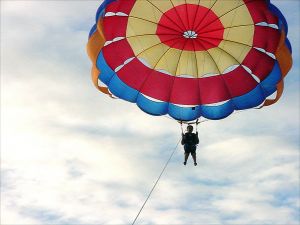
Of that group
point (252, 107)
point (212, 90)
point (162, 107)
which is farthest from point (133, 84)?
point (252, 107)

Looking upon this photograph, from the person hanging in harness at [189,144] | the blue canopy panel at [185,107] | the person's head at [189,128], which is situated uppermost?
the blue canopy panel at [185,107]

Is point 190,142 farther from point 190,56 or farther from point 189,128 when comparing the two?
point 190,56

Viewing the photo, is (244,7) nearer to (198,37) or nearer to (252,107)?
(198,37)

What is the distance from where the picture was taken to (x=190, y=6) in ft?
52.9

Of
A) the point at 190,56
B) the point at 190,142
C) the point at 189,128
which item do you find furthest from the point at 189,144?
the point at 190,56

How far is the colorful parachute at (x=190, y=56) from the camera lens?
52.4 ft

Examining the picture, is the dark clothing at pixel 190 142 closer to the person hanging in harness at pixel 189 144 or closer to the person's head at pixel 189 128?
the person hanging in harness at pixel 189 144

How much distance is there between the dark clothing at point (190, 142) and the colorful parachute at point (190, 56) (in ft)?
2.58

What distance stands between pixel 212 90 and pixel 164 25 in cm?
232

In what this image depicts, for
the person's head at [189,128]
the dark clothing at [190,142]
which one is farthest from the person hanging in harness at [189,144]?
the person's head at [189,128]

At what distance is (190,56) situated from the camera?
55.0ft

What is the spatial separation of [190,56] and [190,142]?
2.64 meters

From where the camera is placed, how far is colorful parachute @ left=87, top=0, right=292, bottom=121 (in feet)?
52.4

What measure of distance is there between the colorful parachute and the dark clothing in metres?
0.79
